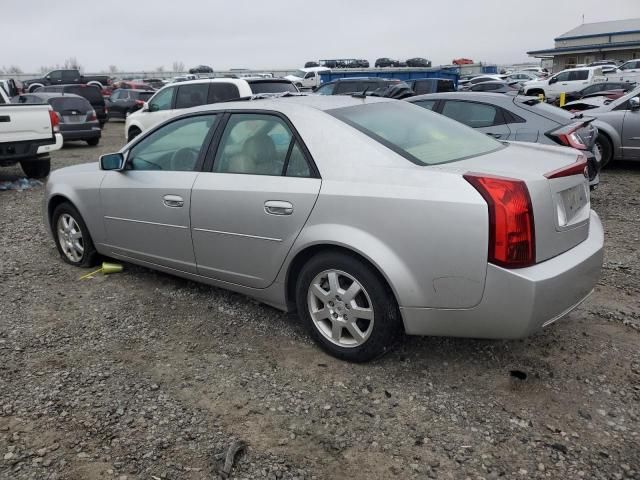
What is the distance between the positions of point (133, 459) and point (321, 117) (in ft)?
7.12

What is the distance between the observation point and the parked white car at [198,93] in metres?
10.7

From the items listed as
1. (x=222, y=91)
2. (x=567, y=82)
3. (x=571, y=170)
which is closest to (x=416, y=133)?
(x=571, y=170)

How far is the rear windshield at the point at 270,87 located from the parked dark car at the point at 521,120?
168 inches

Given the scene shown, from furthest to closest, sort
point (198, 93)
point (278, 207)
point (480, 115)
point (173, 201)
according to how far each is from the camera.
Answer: point (198, 93), point (480, 115), point (173, 201), point (278, 207)

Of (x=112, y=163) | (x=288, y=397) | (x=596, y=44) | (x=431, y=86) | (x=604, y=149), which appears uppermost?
(x=596, y=44)

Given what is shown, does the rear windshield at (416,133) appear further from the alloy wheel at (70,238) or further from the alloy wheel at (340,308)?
the alloy wheel at (70,238)

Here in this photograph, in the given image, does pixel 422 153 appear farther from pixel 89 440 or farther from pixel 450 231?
pixel 89 440

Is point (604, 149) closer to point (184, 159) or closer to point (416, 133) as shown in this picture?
point (416, 133)

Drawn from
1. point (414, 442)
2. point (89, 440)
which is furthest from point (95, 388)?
point (414, 442)

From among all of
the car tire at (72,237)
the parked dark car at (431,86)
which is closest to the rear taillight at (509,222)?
the car tire at (72,237)

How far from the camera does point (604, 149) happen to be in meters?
9.45

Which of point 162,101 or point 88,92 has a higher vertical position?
point 88,92

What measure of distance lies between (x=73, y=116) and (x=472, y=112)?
11351 mm

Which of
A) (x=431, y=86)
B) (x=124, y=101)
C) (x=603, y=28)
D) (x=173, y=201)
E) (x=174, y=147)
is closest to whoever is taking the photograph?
(x=173, y=201)
